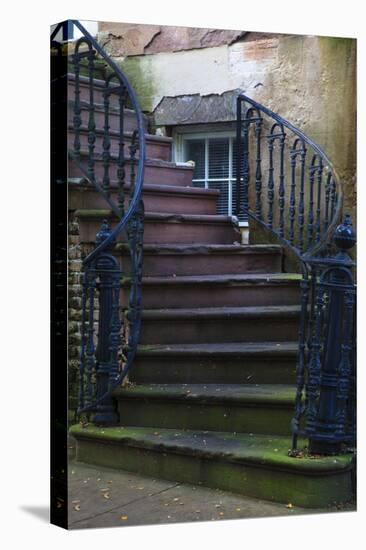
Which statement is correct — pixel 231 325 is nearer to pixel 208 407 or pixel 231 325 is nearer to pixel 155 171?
pixel 208 407

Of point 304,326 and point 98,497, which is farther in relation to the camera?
point 304,326

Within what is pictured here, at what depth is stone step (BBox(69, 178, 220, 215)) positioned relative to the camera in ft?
15.2

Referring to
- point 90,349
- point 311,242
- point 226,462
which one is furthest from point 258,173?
point 226,462

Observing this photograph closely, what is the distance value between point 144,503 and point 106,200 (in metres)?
1.42

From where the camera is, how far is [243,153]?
5.29 meters

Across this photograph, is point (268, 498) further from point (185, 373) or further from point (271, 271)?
point (271, 271)

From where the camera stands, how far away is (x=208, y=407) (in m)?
5.00

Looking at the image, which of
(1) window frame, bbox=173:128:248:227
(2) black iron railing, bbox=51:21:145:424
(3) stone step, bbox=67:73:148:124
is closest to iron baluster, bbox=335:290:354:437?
(1) window frame, bbox=173:128:248:227

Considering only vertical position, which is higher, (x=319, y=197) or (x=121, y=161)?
(x=121, y=161)

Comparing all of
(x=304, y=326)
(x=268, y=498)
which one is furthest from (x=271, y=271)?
(x=268, y=498)

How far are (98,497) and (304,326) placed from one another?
1.31m

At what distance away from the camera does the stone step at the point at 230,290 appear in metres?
5.13

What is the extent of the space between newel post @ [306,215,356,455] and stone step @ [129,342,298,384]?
0.59 feet

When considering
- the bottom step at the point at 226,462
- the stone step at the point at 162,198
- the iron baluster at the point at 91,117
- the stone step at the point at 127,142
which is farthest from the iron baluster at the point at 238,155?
the bottom step at the point at 226,462
